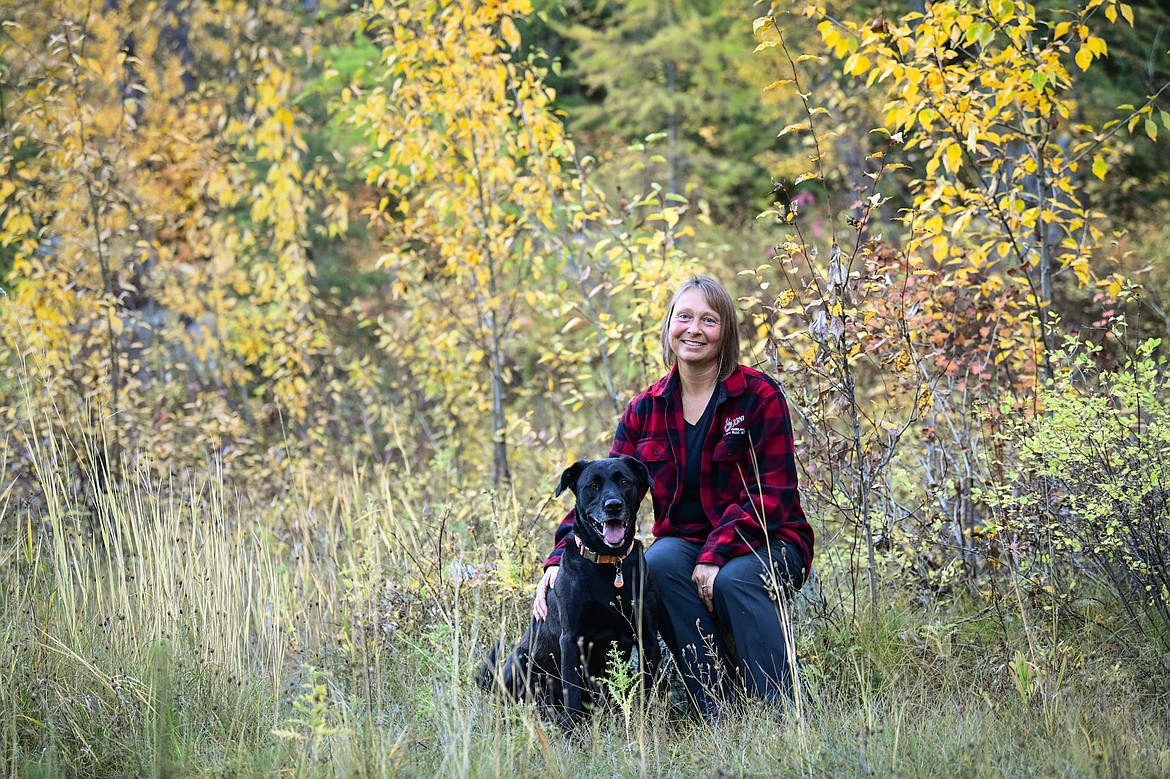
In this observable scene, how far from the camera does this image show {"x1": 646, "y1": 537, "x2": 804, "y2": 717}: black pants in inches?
129

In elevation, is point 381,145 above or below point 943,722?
above

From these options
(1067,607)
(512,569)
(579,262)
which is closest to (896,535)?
(1067,607)

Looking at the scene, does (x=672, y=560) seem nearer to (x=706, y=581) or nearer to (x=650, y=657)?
(x=706, y=581)

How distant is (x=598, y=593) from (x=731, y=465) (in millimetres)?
692

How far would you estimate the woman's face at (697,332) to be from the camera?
12.0 ft

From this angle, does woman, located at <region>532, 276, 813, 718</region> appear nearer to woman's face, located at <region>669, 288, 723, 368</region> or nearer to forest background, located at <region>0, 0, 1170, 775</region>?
woman's face, located at <region>669, 288, 723, 368</region>

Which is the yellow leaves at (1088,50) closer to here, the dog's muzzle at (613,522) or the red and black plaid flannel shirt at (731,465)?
the red and black plaid flannel shirt at (731,465)

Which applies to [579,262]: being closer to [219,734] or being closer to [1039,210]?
[1039,210]

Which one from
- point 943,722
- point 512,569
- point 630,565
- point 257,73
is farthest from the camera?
point 257,73

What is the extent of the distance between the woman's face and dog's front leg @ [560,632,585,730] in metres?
1.14

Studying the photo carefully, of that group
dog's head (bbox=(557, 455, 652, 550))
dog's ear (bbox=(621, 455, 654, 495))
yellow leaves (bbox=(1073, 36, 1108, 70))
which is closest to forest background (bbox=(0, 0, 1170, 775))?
yellow leaves (bbox=(1073, 36, 1108, 70))

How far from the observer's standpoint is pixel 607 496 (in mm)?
3354

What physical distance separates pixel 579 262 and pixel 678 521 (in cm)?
249

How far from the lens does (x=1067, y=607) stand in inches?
142
